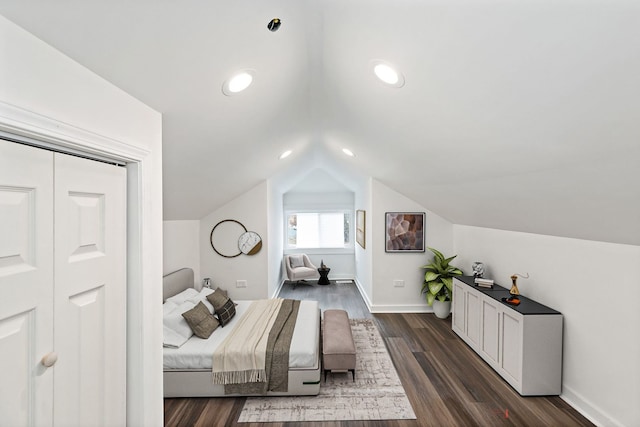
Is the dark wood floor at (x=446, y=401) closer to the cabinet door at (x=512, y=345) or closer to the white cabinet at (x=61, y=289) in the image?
the cabinet door at (x=512, y=345)

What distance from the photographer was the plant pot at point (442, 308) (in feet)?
16.4

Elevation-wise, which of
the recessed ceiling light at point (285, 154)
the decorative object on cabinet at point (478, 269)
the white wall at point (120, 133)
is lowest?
the decorative object on cabinet at point (478, 269)

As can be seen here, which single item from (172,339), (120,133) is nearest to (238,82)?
(120,133)

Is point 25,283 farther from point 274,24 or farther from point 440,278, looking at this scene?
point 440,278

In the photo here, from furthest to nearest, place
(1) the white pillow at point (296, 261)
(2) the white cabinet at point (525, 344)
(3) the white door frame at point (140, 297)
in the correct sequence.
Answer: (1) the white pillow at point (296, 261), (2) the white cabinet at point (525, 344), (3) the white door frame at point (140, 297)

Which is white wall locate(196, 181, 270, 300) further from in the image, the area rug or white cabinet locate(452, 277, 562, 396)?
white cabinet locate(452, 277, 562, 396)

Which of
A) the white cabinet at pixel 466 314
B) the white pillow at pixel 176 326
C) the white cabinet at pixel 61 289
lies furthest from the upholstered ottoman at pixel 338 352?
the white cabinet at pixel 61 289

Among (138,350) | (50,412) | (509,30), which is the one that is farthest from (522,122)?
(50,412)

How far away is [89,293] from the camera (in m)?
1.21

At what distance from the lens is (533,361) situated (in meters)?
2.89

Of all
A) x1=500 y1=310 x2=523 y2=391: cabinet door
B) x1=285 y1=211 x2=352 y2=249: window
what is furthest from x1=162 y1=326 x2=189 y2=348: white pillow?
x1=285 y1=211 x2=352 y2=249: window

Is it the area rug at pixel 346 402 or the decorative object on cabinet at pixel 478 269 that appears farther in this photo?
the decorative object on cabinet at pixel 478 269

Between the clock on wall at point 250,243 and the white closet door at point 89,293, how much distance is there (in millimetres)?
3879

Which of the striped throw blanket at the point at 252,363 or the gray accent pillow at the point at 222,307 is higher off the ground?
the gray accent pillow at the point at 222,307
